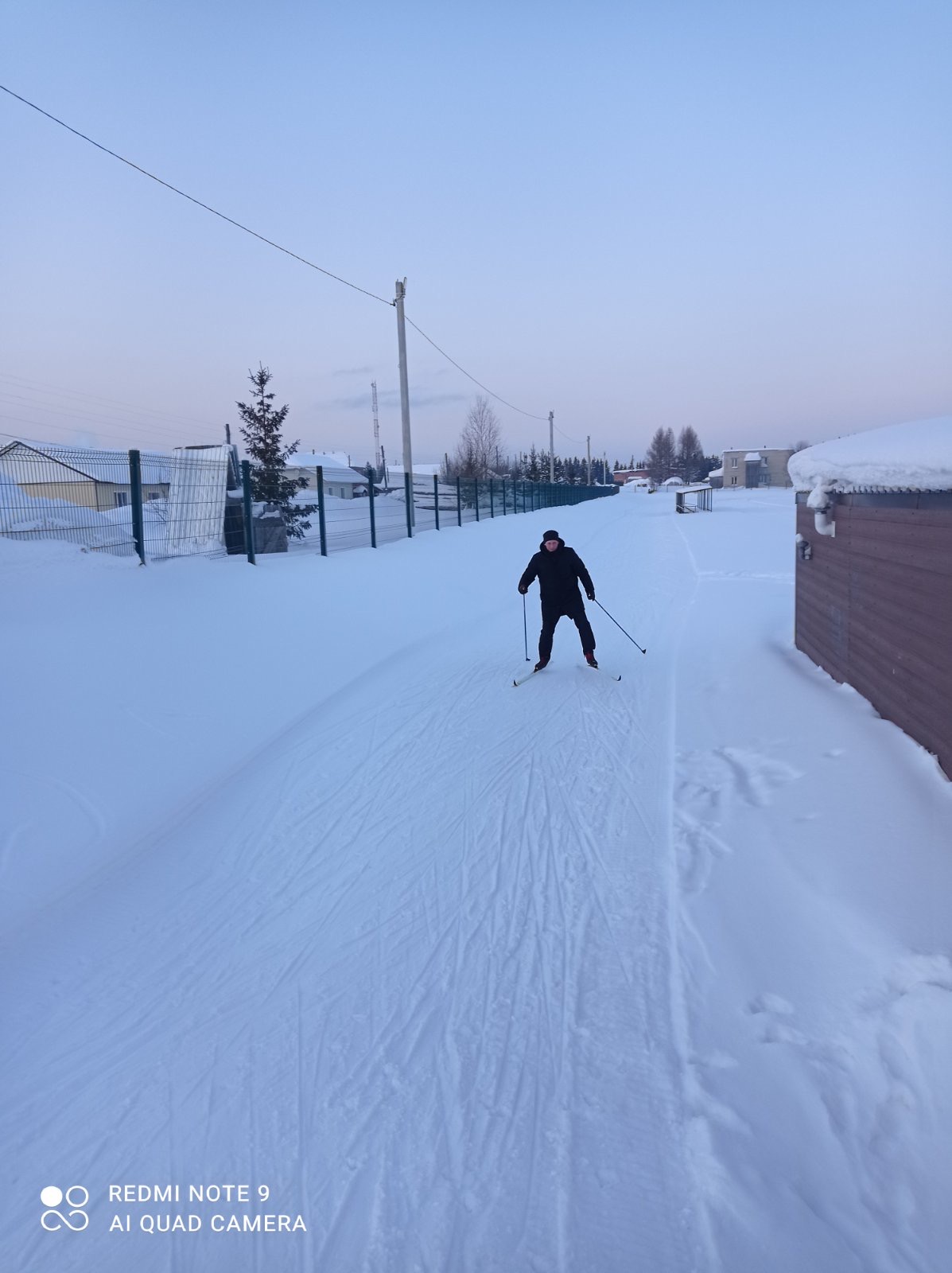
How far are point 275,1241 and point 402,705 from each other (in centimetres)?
552

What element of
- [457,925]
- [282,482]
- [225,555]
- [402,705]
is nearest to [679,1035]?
[457,925]

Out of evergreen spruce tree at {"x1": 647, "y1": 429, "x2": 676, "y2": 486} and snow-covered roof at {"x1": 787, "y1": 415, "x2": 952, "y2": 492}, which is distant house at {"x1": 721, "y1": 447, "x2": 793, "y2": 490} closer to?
evergreen spruce tree at {"x1": 647, "y1": 429, "x2": 676, "y2": 486}

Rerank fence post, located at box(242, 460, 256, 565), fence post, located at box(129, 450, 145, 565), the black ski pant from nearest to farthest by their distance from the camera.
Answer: the black ski pant → fence post, located at box(129, 450, 145, 565) → fence post, located at box(242, 460, 256, 565)

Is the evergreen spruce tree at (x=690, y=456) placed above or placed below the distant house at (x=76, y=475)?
above

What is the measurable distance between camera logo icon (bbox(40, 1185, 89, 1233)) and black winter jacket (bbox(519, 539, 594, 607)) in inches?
272

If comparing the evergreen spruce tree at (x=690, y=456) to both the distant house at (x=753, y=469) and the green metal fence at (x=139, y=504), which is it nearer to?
the distant house at (x=753, y=469)

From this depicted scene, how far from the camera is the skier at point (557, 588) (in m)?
8.77

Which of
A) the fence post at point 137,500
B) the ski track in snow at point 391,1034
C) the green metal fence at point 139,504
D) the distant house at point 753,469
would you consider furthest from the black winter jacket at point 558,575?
the distant house at point 753,469

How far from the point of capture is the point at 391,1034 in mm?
3094

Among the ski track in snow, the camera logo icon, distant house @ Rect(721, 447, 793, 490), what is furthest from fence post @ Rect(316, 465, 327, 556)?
distant house @ Rect(721, 447, 793, 490)

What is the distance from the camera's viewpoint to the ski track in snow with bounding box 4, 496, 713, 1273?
91.9 inches

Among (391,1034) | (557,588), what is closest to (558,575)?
(557,588)

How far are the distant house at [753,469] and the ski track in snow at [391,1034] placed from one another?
135m

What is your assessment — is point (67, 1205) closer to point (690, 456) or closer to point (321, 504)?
point (321, 504)
